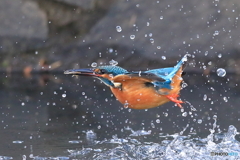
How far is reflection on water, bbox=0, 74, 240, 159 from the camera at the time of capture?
3.56 m

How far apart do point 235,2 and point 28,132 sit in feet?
15.7

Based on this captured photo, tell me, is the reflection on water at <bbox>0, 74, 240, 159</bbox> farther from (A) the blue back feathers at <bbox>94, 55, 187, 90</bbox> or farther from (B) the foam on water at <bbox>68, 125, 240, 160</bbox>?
(A) the blue back feathers at <bbox>94, 55, 187, 90</bbox>

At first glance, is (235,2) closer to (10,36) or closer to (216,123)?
(10,36)

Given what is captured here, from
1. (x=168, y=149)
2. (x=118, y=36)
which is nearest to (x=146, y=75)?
(x=168, y=149)

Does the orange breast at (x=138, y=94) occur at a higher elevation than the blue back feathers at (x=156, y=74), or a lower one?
lower

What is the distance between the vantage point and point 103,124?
456cm

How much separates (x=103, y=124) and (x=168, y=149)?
110cm

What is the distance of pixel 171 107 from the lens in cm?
534

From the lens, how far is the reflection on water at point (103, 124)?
3.56 m

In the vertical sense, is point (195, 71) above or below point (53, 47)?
below

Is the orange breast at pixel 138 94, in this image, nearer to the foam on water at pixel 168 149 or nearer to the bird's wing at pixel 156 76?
the bird's wing at pixel 156 76

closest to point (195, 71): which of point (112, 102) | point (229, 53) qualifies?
point (229, 53)

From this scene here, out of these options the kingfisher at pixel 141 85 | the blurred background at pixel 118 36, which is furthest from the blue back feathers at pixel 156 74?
the blurred background at pixel 118 36

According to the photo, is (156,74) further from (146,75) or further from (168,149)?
(168,149)
